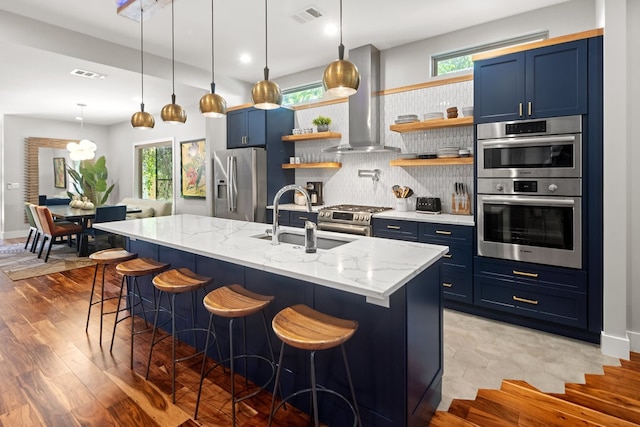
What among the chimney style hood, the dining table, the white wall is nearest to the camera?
the chimney style hood

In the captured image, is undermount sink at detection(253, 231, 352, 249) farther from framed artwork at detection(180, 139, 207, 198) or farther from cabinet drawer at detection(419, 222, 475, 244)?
framed artwork at detection(180, 139, 207, 198)

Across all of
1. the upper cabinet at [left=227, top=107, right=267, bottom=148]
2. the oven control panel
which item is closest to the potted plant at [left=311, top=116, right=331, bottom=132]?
the upper cabinet at [left=227, top=107, right=267, bottom=148]

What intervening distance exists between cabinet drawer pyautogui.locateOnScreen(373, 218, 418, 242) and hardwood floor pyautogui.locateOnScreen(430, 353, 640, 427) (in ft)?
5.48

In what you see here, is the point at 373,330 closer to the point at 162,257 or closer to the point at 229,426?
the point at 229,426

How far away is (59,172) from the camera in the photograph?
8711 mm

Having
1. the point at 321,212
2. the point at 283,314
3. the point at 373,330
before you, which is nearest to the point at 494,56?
the point at 321,212

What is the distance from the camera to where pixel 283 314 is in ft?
5.79

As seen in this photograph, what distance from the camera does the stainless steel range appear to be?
13.1 ft

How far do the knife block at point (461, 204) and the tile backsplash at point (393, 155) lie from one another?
14 centimetres

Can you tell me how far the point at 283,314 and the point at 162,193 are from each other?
7331mm

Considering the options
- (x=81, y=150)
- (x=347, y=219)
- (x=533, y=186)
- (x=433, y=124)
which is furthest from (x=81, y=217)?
(x=533, y=186)

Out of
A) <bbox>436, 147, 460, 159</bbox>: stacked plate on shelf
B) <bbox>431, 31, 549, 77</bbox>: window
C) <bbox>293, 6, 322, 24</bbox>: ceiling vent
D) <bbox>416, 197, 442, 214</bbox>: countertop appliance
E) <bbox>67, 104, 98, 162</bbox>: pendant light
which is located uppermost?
<bbox>293, 6, 322, 24</bbox>: ceiling vent

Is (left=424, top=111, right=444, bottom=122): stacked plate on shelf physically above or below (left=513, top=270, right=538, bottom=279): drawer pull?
above

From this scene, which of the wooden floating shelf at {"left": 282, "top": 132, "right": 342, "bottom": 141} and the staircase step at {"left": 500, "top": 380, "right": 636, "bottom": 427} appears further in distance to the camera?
the wooden floating shelf at {"left": 282, "top": 132, "right": 342, "bottom": 141}
